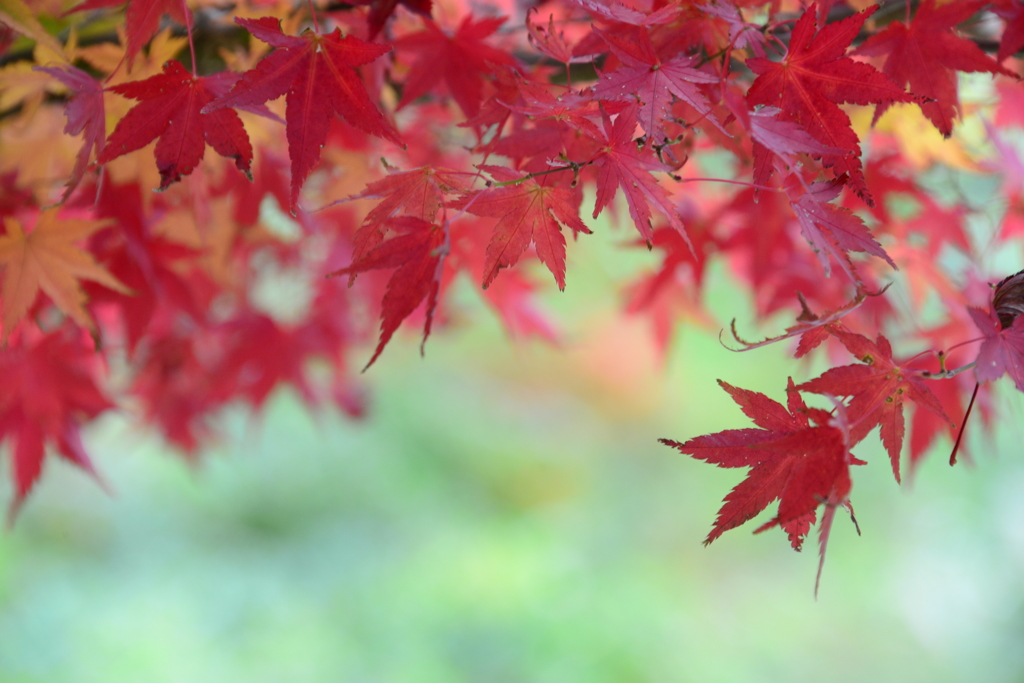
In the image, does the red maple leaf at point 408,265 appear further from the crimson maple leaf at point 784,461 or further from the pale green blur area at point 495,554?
the pale green blur area at point 495,554

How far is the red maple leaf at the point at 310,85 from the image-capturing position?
471 millimetres

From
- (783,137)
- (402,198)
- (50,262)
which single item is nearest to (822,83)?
(783,137)

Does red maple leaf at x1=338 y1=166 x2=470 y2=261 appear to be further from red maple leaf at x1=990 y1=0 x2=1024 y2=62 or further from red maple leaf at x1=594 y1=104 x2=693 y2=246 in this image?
red maple leaf at x1=990 y1=0 x2=1024 y2=62

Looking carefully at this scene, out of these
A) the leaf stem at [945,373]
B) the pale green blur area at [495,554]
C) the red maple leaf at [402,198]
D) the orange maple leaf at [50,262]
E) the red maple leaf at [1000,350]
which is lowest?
the pale green blur area at [495,554]

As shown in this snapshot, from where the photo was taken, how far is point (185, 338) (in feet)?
4.54

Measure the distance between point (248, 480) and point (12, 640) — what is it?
2.68 feet

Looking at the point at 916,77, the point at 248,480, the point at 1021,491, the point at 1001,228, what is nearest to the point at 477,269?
the point at 916,77

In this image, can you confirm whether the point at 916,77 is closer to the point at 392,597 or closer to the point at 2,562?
the point at 392,597

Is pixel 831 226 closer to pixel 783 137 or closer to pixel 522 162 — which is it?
pixel 783 137

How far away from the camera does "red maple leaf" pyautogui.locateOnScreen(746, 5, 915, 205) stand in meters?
0.47

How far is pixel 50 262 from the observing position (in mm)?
674

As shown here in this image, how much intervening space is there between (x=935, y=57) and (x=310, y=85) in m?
0.49

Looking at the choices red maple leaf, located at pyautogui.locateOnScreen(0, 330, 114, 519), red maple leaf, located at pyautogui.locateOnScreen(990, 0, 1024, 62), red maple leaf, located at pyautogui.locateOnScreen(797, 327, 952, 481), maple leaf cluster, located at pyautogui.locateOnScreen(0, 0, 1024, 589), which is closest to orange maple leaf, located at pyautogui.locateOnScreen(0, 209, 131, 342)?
maple leaf cluster, located at pyautogui.locateOnScreen(0, 0, 1024, 589)

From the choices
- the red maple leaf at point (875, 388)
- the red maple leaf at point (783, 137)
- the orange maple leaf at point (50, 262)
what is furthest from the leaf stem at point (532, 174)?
the orange maple leaf at point (50, 262)
